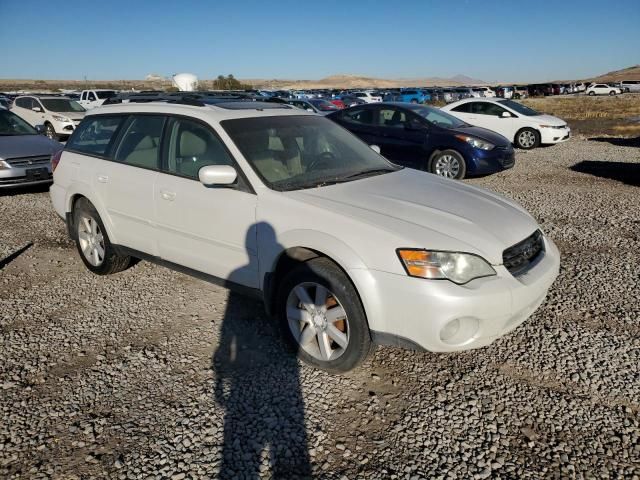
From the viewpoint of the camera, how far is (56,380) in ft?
10.4

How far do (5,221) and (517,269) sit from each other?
708 centimetres

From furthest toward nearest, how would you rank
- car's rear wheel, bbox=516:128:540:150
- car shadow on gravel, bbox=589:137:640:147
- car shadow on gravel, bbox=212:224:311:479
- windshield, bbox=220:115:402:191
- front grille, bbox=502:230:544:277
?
car shadow on gravel, bbox=589:137:640:147 < car's rear wheel, bbox=516:128:540:150 < windshield, bbox=220:115:402:191 < front grille, bbox=502:230:544:277 < car shadow on gravel, bbox=212:224:311:479

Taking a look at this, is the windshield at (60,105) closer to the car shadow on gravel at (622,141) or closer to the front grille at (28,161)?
the front grille at (28,161)

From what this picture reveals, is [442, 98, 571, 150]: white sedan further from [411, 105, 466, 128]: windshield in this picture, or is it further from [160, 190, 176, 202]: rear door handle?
[160, 190, 176, 202]: rear door handle

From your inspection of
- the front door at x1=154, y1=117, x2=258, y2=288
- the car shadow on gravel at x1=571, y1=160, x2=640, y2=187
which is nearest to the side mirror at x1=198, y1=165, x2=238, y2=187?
the front door at x1=154, y1=117, x2=258, y2=288

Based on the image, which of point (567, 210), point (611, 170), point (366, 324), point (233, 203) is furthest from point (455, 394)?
point (611, 170)

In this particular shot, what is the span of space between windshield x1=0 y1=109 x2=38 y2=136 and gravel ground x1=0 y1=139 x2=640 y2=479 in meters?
5.68

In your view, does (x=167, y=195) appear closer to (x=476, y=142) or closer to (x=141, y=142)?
(x=141, y=142)

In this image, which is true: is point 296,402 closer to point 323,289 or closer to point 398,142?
point 323,289

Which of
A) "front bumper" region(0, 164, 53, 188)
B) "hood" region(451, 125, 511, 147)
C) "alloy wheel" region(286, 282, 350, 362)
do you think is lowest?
"alloy wheel" region(286, 282, 350, 362)

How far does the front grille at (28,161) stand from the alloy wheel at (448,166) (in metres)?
7.10

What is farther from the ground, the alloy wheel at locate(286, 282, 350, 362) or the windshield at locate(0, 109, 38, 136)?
the windshield at locate(0, 109, 38, 136)

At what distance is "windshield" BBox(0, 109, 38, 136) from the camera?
913cm

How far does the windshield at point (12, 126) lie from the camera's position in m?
9.13
